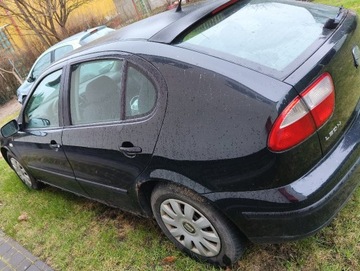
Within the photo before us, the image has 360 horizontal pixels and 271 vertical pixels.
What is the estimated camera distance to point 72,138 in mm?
2922

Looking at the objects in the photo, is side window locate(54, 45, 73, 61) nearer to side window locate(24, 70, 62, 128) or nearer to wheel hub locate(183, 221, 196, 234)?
side window locate(24, 70, 62, 128)

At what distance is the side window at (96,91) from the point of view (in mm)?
2562

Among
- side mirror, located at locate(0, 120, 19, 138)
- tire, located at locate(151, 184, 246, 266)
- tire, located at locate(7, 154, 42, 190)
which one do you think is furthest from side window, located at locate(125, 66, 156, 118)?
tire, located at locate(7, 154, 42, 190)

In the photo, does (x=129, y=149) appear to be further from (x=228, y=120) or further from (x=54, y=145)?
(x=54, y=145)

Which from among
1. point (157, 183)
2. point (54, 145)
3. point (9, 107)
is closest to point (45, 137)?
point (54, 145)

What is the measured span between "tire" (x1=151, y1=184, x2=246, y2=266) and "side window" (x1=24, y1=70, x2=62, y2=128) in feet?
4.44

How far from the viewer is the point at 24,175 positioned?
15.2ft

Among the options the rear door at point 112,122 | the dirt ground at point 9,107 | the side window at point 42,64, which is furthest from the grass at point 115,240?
the dirt ground at point 9,107

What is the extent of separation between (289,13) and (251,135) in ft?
3.73

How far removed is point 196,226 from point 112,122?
93cm

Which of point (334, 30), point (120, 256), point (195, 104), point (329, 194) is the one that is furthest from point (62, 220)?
point (334, 30)

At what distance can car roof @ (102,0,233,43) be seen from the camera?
233 cm

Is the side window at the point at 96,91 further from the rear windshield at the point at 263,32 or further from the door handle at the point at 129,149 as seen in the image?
the rear windshield at the point at 263,32

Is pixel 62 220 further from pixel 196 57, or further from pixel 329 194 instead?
pixel 329 194
